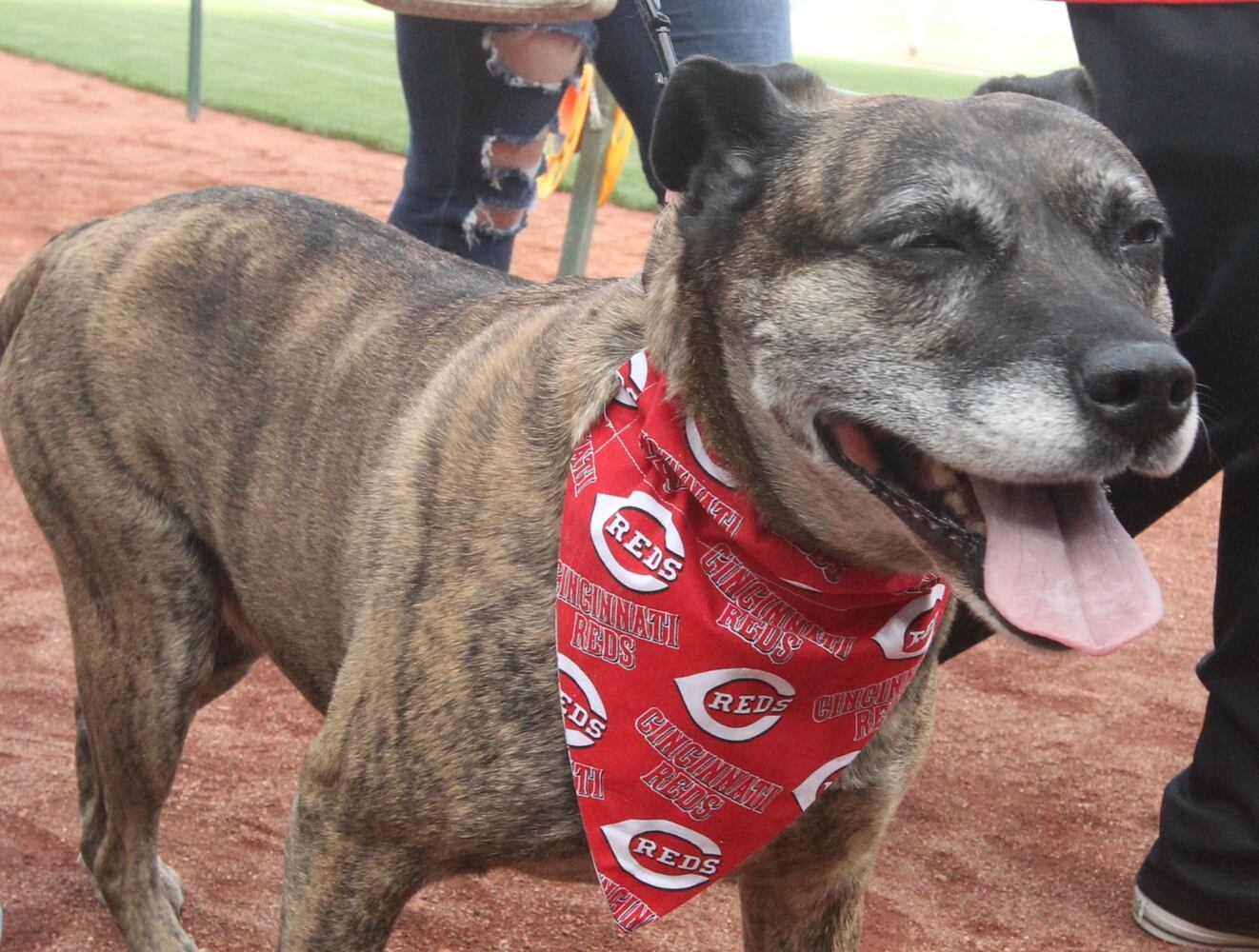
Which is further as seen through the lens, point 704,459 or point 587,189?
point 587,189

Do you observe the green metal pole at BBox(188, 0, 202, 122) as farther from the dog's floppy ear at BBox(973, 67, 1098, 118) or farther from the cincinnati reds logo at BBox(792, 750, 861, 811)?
the cincinnati reds logo at BBox(792, 750, 861, 811)

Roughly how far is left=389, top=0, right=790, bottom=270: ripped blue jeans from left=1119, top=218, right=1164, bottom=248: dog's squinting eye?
1.40m

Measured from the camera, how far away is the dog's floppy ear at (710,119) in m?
2.45

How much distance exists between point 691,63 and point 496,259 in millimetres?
2051

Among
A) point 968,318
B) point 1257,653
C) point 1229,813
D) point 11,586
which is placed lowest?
point 11,586

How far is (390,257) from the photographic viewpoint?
3.20m

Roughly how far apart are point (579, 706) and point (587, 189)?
478 cm

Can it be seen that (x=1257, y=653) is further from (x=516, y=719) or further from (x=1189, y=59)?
(x=516, y=719)

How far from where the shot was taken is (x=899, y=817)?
416 cm

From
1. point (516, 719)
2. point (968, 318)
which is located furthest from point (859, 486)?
point (516, 719)

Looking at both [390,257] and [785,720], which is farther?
[390,257]

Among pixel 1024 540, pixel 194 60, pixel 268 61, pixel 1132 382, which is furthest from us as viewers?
pixel 268 61

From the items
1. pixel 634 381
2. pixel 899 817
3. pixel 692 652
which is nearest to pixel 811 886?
pixel 692 652

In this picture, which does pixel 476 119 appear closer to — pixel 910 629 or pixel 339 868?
pixel 910 629
